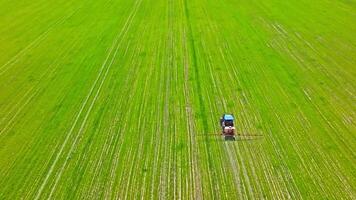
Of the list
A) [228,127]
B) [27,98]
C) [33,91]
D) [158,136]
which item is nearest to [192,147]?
[158,136]

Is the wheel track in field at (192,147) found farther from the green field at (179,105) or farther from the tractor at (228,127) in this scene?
the tractor at (228,127)

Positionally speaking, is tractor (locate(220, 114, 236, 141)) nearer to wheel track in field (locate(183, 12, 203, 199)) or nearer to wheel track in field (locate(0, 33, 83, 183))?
wheel track in field (locate(183, 12, 203, 199))

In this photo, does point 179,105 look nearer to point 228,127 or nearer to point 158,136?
point 158,136

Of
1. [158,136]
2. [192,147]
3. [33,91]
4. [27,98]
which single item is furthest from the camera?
[33,91]

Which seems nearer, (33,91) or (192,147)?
(192,147)

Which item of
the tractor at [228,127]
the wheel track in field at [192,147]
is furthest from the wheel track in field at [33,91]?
the tractor at [228,127]

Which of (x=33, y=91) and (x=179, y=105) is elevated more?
(x=33, y=91)

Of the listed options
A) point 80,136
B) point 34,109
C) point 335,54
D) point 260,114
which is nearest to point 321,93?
point 260,114

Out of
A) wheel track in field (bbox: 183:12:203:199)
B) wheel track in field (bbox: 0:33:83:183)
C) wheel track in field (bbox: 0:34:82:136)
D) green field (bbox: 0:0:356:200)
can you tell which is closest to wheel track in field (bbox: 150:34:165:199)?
green field (bbox: 0:0:356:200)
